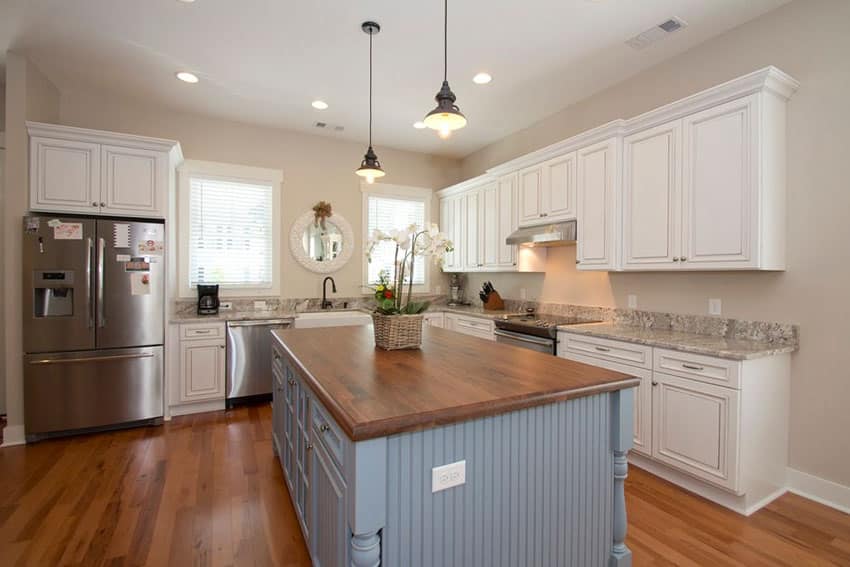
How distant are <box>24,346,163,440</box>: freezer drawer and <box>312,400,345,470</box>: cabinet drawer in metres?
2.78

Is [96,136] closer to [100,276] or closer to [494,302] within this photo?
[100,276]

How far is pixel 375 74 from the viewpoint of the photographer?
11.4 ft

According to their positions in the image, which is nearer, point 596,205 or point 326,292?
point 596,205

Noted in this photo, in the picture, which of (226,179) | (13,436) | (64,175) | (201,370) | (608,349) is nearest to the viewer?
(608,349)

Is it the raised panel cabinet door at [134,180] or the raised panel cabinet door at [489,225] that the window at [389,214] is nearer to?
the raised panel cabinet door at [489,225]

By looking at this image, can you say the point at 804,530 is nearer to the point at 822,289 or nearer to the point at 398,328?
the point at 822,289

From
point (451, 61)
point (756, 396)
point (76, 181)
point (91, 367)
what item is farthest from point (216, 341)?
point (756, 396)

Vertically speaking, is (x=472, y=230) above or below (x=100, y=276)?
above

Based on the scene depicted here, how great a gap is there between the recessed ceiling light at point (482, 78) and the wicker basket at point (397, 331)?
7.79ft

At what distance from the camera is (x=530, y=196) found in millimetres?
4109

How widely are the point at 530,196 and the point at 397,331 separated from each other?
2575 mm

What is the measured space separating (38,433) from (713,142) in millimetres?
5347

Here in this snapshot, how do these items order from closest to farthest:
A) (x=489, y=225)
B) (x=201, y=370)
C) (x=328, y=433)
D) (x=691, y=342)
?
(x=328, y=433) < (x=691, y=342) < (x=201, y=370) < (x=489, y=225)

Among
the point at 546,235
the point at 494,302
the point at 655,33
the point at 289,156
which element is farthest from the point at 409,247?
the point at 289,156
